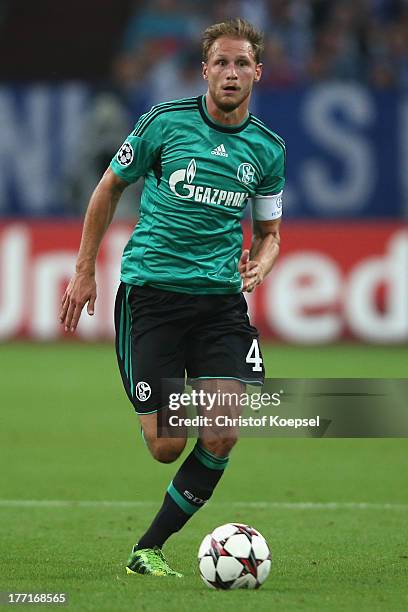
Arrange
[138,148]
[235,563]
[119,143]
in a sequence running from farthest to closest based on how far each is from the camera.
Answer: [119,143] → [138,148] → [235,563]

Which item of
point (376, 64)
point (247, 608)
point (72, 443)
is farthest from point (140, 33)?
point (247, 608)

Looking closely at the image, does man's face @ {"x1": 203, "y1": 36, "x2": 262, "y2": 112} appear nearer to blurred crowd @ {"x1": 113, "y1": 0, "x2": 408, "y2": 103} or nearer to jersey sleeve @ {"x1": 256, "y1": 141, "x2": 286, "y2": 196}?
jersey sleeve @ {"x1": 256, "y1": 141, "x2": 286, "y2": 196}

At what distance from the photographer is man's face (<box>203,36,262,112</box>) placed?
5453 millimetres

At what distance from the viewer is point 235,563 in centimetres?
521

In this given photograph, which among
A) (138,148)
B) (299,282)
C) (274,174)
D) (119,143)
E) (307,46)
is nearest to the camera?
(138,148)

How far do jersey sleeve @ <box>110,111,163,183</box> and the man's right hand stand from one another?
0.44 metres

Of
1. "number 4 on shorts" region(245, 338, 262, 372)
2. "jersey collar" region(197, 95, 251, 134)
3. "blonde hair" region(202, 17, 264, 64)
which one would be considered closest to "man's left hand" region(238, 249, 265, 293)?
"number 4 on shorts" region(245, 338, 262, 372)

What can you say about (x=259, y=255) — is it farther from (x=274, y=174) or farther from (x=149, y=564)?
(x=149, y=564)

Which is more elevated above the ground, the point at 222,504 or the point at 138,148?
the point at 138,148

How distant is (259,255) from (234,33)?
3.09ft

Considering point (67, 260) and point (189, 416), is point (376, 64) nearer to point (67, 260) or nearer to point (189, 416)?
point (67, 260)

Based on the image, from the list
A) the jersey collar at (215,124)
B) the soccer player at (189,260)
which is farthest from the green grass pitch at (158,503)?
the jersey collar at (215,124)

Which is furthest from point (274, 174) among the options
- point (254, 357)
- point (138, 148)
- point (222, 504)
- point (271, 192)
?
point (222, 504)

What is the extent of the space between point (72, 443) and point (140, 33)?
11637 millimetres
